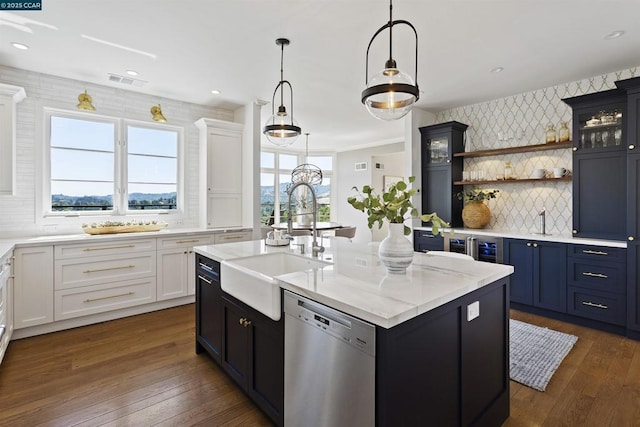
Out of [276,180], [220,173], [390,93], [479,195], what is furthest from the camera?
[276,180]

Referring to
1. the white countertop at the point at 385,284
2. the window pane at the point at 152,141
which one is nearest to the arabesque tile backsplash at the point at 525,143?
the white countertop at the point at 385,284

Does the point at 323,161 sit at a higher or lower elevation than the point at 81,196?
higher

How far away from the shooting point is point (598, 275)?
3270 mm

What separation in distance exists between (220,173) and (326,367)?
3793mm

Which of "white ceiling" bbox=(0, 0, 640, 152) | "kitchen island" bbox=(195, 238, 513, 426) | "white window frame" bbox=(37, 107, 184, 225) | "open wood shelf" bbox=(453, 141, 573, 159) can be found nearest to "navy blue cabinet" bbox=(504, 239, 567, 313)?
"open wood shelf" bbox=(453, 141, 573, 159)

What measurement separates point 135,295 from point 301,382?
10.0ft

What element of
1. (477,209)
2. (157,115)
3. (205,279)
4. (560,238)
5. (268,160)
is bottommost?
(205,279)

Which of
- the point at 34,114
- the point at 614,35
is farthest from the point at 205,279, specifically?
the point at 614,35

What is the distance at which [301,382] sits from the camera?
1503 millimetres

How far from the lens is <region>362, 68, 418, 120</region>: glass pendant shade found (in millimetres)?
1763

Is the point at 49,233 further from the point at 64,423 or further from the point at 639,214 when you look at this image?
the point at 639,214

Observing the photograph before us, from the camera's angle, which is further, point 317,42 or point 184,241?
point 184,241

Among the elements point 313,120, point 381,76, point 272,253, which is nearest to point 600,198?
point 381,76

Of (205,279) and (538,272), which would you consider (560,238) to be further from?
(205,279)
